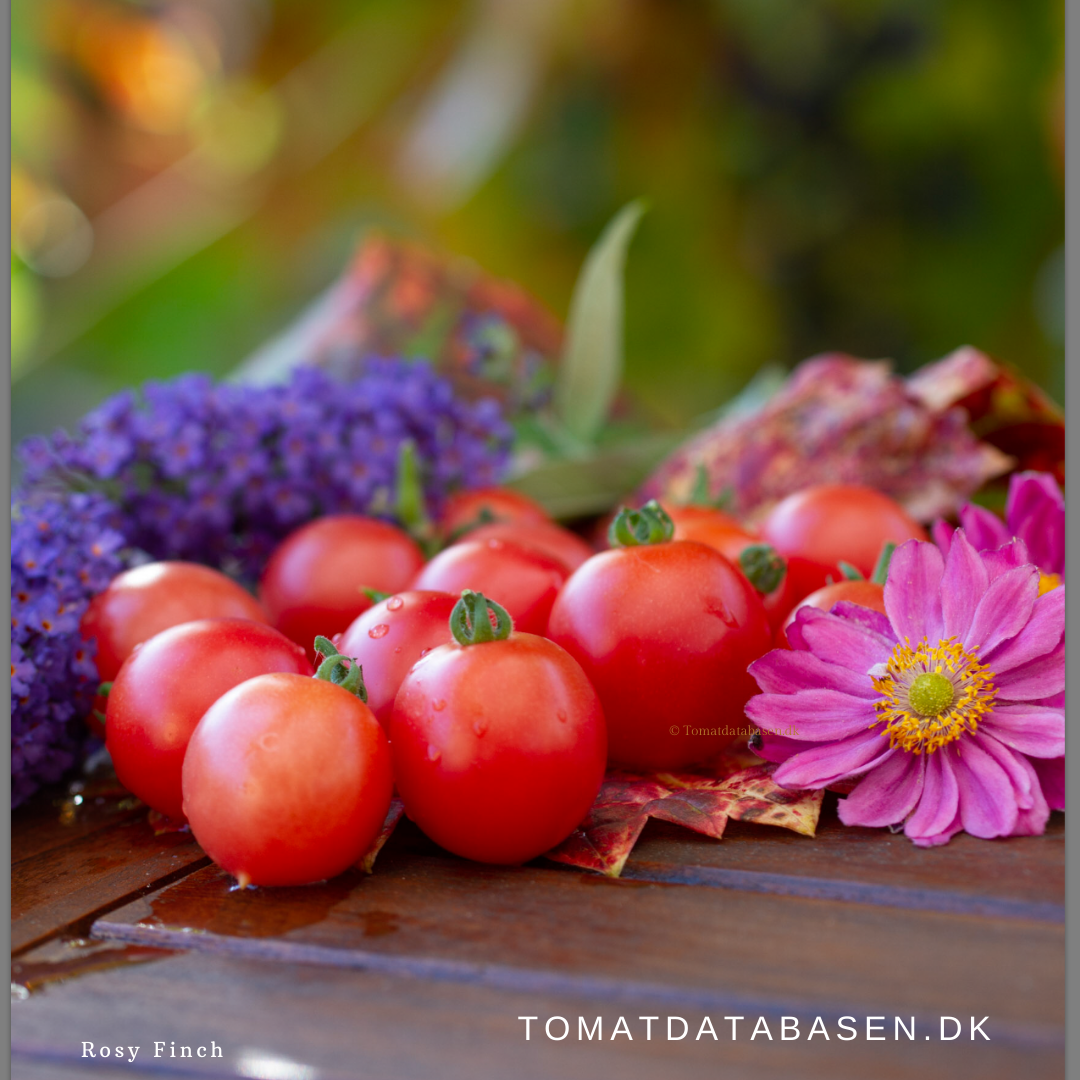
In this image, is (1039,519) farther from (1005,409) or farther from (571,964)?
(571,964)

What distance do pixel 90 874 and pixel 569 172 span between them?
2.65 metres

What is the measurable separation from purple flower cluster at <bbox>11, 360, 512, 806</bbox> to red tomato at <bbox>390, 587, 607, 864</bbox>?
387mm

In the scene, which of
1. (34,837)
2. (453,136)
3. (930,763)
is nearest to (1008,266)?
(453,136)

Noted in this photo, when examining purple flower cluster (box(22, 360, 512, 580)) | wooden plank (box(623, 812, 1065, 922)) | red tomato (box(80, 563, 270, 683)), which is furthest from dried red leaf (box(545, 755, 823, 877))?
purple flower cluster (box(22, 360, 512, 580))

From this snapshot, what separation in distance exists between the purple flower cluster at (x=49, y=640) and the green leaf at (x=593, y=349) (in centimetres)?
77

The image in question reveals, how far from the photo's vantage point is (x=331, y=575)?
3.15ft

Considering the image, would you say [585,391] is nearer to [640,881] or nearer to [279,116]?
[640,881]

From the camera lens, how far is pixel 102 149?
3.27 m

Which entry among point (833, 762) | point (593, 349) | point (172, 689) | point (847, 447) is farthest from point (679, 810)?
point (593, 349)

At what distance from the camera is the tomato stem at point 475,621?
2.04ft

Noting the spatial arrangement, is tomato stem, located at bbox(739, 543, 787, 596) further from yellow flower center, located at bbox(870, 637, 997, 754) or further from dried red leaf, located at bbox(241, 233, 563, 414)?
dried red leaf, located at bbox(241, 233, 563, 414)

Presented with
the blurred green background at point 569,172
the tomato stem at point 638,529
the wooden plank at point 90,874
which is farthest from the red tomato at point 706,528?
the blurred green background at point 569,172

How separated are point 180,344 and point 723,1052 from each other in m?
2.64

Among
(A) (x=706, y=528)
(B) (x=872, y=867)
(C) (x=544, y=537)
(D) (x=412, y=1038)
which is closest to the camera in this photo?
(D) (x=412, y=1038)
